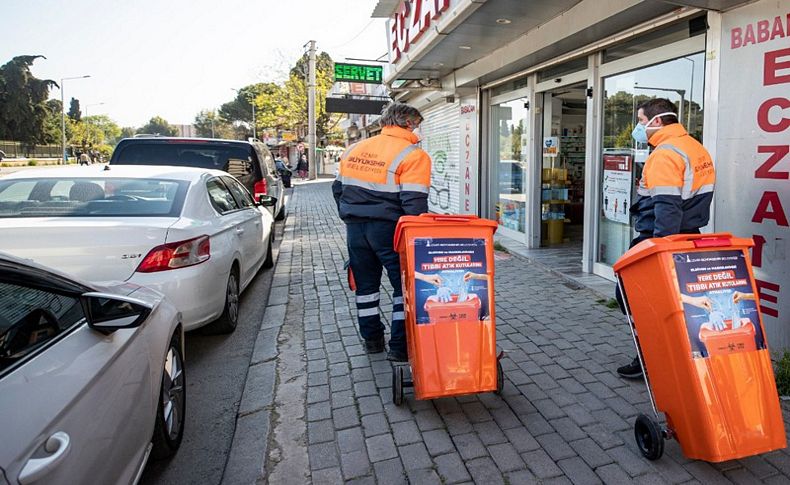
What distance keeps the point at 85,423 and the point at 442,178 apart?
1155cm

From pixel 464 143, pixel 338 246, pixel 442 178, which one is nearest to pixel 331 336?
pixel 338 246

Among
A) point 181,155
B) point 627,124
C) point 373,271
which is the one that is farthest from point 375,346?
point 181,155

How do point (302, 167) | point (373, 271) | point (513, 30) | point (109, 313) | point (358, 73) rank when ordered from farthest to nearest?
point (302, 167)
point (358, 73)
point (513, 30)
point (373, 271)
point (109, 313)

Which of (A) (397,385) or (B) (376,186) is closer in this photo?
(A) (397,385)

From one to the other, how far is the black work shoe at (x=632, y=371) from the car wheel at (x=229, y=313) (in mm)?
3250

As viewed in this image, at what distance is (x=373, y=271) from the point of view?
4.31 m

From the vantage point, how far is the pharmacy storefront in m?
3.96

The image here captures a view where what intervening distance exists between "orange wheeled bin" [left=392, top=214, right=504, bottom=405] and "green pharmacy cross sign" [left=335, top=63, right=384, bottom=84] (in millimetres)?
18201

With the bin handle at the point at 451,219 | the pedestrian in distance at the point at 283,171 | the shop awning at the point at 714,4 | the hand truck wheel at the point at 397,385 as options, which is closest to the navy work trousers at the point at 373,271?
the hand truck wheel at the point at 397,385

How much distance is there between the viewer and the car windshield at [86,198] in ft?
14.3

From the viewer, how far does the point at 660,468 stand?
2828 millimetres

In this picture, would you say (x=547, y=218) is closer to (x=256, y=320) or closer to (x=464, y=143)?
(x=464, y=143)

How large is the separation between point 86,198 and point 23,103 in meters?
78.0

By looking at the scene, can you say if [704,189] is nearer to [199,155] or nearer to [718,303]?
[718,303]
